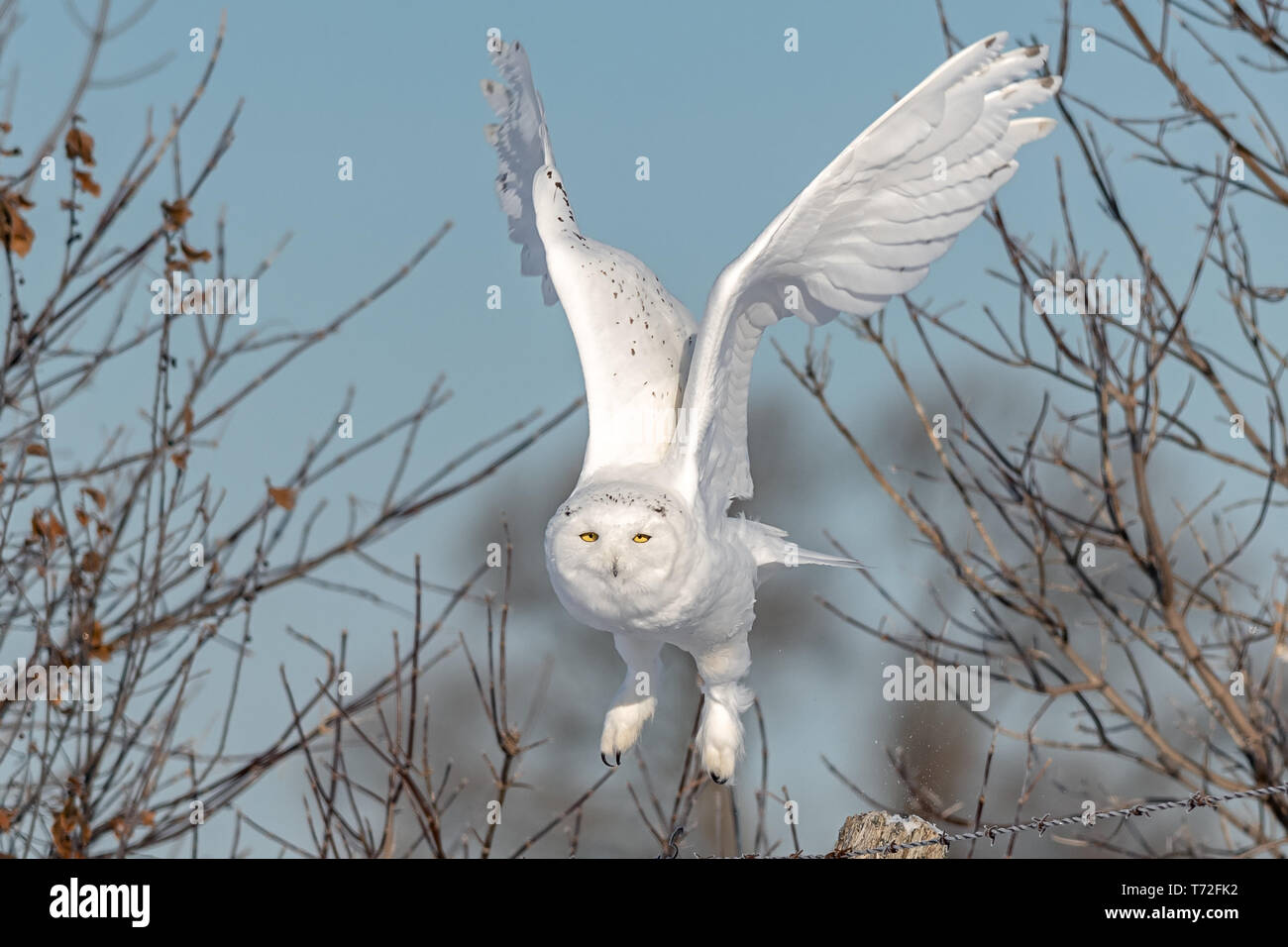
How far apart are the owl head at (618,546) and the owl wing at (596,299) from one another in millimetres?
400

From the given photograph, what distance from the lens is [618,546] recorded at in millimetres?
3654

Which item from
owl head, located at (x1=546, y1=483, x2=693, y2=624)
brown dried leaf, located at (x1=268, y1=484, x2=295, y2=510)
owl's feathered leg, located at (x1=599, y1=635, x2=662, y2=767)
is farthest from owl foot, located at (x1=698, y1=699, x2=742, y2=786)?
brown dried leaf, located at (x1=268, y1=484, x2=295, y2=510)

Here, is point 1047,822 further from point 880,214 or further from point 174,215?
point 174,215

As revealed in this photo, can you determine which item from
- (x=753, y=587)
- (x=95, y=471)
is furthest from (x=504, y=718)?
(x=95, y=471)

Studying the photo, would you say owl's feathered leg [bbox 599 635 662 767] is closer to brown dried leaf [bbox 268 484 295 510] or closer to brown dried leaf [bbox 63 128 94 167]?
brown dried leaf [bbox 268 484 295 510]

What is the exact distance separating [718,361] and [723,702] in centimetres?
95

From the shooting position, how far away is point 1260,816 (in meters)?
5.12

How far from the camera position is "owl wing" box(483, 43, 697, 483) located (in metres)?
4.20
